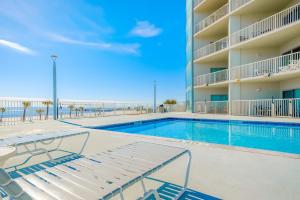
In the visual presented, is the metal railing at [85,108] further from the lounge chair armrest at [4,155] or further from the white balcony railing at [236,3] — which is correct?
the white balcony railing at [236,3]

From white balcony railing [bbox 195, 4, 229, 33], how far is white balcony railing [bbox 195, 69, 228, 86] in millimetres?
4339

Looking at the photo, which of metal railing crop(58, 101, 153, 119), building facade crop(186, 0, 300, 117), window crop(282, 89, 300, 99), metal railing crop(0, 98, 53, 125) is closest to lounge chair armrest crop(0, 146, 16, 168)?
metal railing crop(0, 98, 53, 125)

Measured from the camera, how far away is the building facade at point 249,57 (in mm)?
9312

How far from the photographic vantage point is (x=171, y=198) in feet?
5.94

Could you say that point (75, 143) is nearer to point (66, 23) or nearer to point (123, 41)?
point (66, 23)

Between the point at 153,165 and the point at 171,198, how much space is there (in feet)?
1.67

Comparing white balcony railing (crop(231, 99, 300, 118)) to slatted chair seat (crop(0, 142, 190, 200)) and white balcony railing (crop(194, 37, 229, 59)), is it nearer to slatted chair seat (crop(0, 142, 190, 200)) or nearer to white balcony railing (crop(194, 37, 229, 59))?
white balcony railing (crop(194, 37, 229, 59))

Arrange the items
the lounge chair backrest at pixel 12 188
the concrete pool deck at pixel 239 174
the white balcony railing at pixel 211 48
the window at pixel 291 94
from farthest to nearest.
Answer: the white balcony railing at pixel 211 48 < the window at pixel 291 94 < the concrete pool deck at pixel 239 174 < the lounge chair backrest at pixel 12 188

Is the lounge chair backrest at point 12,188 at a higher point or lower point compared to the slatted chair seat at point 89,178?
higher

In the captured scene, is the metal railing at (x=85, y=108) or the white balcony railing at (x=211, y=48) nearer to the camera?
the metal railing at (x=85, y=108)

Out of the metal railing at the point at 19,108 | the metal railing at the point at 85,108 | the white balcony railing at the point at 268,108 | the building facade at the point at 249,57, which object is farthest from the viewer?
the metal railing at the point at 85,108

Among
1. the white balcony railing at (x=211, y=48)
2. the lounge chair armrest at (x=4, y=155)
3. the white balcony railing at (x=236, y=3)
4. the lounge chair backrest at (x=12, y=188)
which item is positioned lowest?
the lounge chair backrest at (x=12, y=188)

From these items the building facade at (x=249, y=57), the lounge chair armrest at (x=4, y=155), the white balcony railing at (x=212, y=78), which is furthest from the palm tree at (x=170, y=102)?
the lounge chair armrest at (x=4, y=155)

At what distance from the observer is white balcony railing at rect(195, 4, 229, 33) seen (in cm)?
1313
